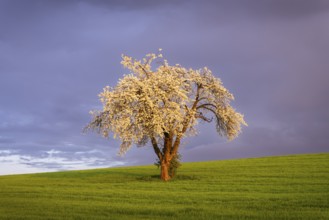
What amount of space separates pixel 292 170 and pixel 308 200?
22.1m

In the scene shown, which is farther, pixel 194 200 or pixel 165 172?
pixel 165 172

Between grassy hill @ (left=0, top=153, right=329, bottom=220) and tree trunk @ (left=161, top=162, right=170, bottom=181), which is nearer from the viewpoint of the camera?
grassy hill @ (left=0, top=153, right=329, bottom=220)

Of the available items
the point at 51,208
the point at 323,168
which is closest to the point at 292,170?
the point at 323,168

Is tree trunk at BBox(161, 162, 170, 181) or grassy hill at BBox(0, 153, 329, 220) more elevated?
tree trunk at BBox(161, 162, 170, 181)

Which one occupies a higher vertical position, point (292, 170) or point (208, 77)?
point (208, 77)

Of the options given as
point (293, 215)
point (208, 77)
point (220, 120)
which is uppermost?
point (208, 77)

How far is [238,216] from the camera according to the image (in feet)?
79.5

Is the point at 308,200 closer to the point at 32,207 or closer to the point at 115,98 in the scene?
the point at 32,207

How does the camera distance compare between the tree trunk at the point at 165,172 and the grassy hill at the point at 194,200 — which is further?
the tree trunk at the point at 165,172

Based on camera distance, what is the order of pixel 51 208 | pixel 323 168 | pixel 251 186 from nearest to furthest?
pixel 51 208 → pixel 251 186 → pixel 323 168

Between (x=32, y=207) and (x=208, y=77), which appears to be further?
(x=208, y=77)

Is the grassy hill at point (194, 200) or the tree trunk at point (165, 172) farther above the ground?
the tree trunk at point (165, 172)

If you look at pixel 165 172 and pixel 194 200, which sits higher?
pixel 165 172

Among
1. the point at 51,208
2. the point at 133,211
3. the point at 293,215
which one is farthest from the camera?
the point at 51,208
